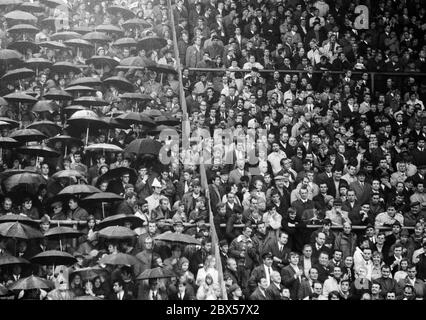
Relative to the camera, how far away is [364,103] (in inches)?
882

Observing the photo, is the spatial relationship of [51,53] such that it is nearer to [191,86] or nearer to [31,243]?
[191,86]

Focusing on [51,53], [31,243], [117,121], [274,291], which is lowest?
[274,291]

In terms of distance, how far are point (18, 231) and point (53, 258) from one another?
730mm

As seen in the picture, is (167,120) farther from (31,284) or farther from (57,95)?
(31,284)

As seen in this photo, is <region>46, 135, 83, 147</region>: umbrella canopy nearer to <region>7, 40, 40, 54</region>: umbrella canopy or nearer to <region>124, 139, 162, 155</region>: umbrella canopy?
<region>124, 139, 162, 155</region>: umbrella canopy

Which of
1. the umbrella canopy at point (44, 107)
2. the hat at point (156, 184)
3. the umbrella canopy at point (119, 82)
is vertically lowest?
the hat at point (156, 184)

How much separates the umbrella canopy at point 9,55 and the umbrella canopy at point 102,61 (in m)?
1.47

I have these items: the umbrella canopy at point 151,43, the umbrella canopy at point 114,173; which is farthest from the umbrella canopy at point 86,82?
the umbrella canopy at point 114,173

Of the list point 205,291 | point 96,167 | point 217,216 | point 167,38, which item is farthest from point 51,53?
point 205,291

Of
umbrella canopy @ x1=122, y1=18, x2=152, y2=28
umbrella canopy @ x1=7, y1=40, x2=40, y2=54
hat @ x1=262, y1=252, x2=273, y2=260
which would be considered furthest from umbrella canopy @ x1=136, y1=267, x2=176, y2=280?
umbrella canopy @ x1=122, y1=18, x2=152, y2=28

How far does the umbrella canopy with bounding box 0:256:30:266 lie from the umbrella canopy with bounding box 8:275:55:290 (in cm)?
50

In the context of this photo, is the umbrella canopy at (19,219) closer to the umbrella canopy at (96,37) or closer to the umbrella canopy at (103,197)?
the umbrella canopy at (103,197)

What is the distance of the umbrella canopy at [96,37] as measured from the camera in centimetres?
2212
